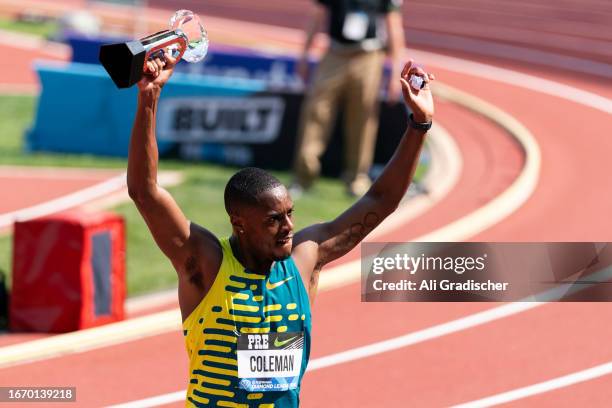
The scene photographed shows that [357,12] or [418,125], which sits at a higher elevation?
[357,12]

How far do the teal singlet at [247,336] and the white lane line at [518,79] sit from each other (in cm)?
1382

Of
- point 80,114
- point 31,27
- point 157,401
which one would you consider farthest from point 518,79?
point 157,401

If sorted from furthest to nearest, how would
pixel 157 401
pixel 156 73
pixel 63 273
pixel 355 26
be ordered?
pixel 355 26, pixel 63 273, pixel 157 401, pixel 156 73

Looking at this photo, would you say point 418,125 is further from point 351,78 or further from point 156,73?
point 351,78

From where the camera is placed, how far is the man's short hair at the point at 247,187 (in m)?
4.68

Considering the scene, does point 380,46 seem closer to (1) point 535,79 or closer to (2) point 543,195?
(2) point 543,195

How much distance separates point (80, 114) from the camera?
52.3 ft

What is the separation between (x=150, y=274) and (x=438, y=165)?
17.0 ft

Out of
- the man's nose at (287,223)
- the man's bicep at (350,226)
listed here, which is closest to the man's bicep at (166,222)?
the man's nose at (287,223)

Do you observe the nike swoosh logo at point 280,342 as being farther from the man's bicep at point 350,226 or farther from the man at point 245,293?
the man's bicep at point 350,226

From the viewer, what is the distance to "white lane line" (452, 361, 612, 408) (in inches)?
328

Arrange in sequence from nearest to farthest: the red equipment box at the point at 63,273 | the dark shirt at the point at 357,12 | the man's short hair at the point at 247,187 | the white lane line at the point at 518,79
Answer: the man's short hair at the point at 247,187
the red equipment box at the point at 63,273
the dark shirt at the point at 357,12
the white lane line at the point at 518,79

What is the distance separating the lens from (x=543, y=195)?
13562mm

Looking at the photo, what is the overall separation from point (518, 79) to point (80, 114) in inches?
335
